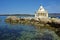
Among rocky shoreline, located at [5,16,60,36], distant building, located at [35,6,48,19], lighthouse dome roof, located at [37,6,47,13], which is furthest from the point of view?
lighthouse dome roof, located at [37,6,47,13]

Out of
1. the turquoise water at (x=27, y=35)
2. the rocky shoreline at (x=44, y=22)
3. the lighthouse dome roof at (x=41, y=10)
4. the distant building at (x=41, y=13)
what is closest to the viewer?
the turquoise water at (x=27, y=35)

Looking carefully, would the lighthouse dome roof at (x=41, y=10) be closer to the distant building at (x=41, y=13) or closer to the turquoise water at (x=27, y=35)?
the distant building at (x=41, y=13)

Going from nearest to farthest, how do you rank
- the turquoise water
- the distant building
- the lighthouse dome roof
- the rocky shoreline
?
the turquoise water → the rocky shoreline → the distant building → the lighthouse dome roof

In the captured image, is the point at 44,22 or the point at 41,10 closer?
the point at 44,22

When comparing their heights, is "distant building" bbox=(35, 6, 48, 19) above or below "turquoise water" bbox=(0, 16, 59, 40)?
above

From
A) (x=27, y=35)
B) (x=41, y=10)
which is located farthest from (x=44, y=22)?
(x=27, y=35)

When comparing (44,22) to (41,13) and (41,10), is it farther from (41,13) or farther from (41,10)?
(41,10)

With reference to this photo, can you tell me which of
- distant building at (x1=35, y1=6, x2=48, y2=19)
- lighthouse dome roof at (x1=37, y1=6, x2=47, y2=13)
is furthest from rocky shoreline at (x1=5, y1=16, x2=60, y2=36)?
lighthouse dome roof at (x1=37, y1=6, x2=47, y2=13)

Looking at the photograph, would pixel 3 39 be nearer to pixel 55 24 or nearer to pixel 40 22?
pixel 55 24

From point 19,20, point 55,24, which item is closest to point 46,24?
point 55,24

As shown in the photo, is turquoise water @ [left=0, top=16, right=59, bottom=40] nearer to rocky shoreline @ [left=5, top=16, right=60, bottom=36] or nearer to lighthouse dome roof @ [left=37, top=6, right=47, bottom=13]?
rocky shoreline @ [left=5, top=16, right=60, bottom=36]

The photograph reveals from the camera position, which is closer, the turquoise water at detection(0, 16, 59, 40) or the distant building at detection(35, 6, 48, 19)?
the turquoise water at detection(0, 16, 59, 40)

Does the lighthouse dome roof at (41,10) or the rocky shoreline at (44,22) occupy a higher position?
the lighthouse dome roof at (41,10)

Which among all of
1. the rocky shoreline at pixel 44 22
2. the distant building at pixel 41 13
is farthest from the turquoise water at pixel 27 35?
the distant building at pixel 41 13
